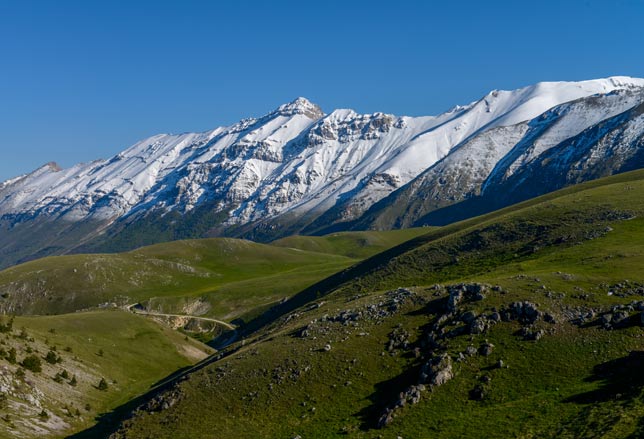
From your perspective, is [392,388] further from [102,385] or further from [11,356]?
[102,385]

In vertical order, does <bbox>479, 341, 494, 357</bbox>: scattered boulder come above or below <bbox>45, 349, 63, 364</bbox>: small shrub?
below

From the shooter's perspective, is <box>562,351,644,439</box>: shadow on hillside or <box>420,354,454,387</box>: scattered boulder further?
<box>420,354,454,387</box>: scattered boulder

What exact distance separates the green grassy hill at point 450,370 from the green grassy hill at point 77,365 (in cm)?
704

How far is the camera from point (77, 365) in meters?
85.5

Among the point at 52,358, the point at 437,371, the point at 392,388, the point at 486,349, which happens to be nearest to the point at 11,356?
the point at 52,358

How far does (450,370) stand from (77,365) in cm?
5873

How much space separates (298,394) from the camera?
187 ft

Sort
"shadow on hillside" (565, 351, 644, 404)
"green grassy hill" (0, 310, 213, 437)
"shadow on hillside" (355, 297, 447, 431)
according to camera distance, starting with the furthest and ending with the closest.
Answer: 1. "green grassy hill" (0, 310, 213, 437)
2. "shadow on hillside" (355, 297, 447, 431)
3. "shadow on hillside" (565, 351, 644, 404)

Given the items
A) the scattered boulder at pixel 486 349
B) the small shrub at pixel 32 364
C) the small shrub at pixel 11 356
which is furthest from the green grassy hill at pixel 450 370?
the small shrub at pixel 11 356

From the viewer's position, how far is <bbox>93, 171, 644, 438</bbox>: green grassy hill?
4625 centimetres

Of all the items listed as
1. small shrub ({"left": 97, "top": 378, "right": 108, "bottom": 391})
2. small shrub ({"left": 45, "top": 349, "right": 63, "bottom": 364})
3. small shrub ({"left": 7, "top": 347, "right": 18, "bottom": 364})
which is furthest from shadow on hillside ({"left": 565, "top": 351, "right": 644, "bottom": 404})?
small shrub ({"left": 45, "top": 349, "right": 63, "bottom": 364})

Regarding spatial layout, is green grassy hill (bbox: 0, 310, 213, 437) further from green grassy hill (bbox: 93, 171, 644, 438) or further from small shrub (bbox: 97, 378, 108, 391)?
green grassy hill (bbox: 93, 171, 644, 438)

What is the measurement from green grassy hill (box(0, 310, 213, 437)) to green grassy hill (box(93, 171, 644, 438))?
7042mm

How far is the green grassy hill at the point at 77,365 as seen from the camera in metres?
63.3
